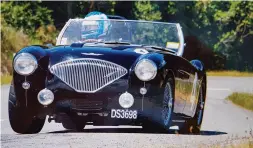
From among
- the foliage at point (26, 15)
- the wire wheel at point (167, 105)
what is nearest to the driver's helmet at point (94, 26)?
the wire wheel at point (167, 105)

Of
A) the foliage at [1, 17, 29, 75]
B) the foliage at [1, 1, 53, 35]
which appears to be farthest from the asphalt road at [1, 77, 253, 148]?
the foliage at [1, 1, 53, 35]

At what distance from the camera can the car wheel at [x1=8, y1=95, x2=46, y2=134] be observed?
8.96 meters

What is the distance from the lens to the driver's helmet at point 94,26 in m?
9.97

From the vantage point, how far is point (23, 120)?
29.9 feet

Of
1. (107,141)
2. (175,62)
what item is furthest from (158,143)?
(175,62)

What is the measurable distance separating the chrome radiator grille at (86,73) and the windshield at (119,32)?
0.92 m

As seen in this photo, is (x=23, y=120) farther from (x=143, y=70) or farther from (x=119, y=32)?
(x=119, y=32)

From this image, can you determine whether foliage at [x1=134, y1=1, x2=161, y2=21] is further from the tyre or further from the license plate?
the license plate

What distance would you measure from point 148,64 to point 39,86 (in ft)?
3.12

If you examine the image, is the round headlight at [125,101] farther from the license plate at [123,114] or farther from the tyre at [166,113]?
the tyre at [166,113]

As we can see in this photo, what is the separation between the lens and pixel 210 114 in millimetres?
17547

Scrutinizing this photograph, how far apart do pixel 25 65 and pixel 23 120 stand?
48 cm

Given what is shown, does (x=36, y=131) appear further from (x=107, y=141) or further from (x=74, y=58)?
(x=107, y=141)

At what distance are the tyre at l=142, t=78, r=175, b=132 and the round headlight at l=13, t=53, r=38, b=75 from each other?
1084 mm
